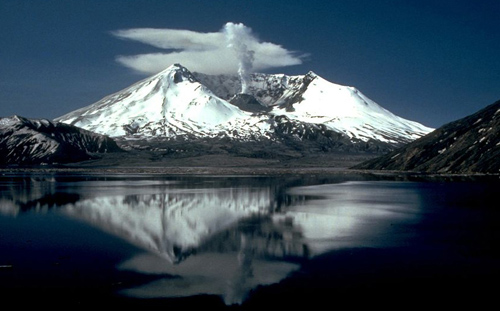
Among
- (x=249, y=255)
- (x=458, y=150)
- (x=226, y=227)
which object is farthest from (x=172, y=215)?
(x=458, y=150)

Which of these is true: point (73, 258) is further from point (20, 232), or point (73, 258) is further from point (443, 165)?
point (443, 165)

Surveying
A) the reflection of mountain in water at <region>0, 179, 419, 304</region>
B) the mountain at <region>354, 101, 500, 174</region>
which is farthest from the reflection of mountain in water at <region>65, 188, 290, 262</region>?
the mountain at <region>354, 101, 500, 174</region>

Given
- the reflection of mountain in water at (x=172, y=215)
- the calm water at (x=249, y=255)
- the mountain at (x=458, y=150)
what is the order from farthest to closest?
the mountain at (x=458, y=150), the reflection of mountain in water at (x=172, y=215), the calm water at (x=249, y=255)

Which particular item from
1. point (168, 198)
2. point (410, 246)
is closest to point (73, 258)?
point (410, 246)

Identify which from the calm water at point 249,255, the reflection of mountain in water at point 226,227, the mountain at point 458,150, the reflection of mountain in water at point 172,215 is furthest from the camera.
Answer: the mountain at point 458,150

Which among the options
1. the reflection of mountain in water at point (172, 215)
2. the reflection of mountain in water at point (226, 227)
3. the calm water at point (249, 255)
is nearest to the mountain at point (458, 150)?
the reflection of mountain in water at point (226, 227)

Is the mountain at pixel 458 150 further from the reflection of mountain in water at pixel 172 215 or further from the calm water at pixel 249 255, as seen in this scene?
the calm water at pixel 249 255

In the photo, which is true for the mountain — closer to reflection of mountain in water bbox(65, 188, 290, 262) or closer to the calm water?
reflection of mountain in water bbox(65, 188, 290, 262)

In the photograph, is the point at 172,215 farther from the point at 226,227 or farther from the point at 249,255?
the point at 249,255
